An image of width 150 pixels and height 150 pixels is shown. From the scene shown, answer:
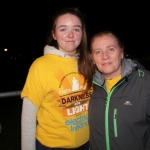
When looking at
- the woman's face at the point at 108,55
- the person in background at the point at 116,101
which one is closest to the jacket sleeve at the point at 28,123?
the person in background at the point at 116,101

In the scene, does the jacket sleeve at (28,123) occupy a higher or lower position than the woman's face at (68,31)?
lower

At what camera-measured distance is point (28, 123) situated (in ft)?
6.50

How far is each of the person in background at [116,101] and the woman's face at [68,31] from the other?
0.85 ft

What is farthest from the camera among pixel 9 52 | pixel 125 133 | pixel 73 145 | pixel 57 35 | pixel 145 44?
pixel 9 52

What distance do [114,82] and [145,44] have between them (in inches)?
1300

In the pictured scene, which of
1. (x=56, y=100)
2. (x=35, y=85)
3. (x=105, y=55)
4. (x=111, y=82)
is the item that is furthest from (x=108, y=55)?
(x=35, y=85)

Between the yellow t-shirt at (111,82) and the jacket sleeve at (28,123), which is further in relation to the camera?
the yellow t-shirt at (111,82)

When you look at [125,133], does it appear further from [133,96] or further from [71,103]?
[71,103]

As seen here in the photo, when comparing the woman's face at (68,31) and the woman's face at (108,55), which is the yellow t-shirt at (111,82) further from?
the woman's face at (68,31)

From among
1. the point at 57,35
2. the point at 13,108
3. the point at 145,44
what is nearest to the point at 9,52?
the point at 145,44

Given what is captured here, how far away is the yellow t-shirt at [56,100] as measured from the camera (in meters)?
1.96

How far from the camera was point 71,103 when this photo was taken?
2088mm

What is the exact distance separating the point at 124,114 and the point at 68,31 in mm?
1152

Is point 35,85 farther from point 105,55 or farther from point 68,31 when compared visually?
point 105,55
